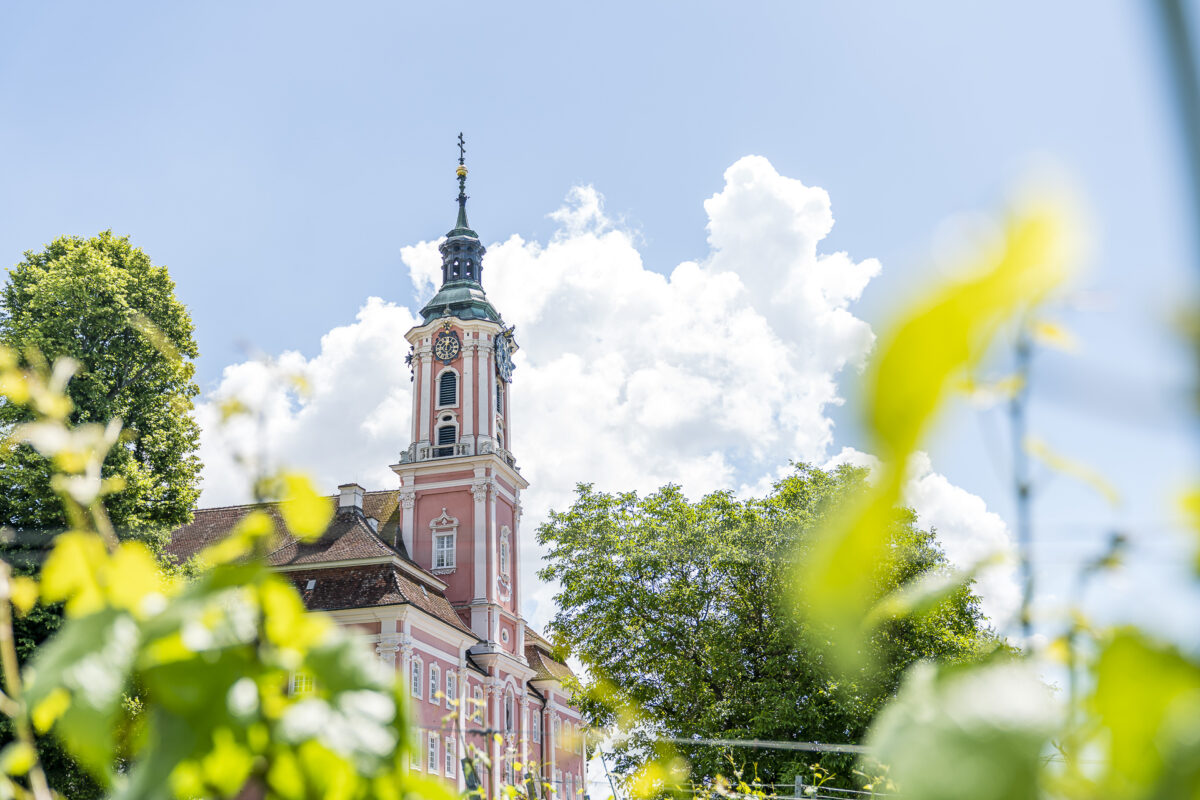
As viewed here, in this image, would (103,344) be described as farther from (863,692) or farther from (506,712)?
(506,712)

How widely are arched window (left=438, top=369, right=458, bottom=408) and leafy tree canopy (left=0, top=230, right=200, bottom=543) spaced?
17.6m

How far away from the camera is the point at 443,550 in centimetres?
3644

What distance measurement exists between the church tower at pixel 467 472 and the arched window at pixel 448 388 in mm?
36

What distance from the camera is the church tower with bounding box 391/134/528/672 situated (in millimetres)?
35969

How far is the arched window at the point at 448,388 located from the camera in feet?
126

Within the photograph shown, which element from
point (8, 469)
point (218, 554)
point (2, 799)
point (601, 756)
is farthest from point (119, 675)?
point (8, 469)

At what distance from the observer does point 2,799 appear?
81 cm

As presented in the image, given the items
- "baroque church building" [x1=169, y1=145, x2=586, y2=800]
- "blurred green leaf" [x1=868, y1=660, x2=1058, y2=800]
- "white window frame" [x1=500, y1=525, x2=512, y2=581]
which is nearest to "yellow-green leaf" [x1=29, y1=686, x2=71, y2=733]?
"blurred green leaf" [x1=868, y1=660, x2=1058, y2=800]

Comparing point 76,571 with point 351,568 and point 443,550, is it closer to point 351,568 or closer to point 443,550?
point 351,568

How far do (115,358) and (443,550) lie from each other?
17.9 m

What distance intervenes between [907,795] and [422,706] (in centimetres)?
2920

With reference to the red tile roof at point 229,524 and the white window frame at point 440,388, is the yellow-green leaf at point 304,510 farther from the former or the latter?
the white window frame at point 440,388

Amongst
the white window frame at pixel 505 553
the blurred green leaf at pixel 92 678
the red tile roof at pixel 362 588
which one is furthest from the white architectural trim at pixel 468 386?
the blurred green leaf at pixel 92 678

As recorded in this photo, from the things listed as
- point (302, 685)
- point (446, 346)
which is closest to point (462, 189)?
point (446, 346)
